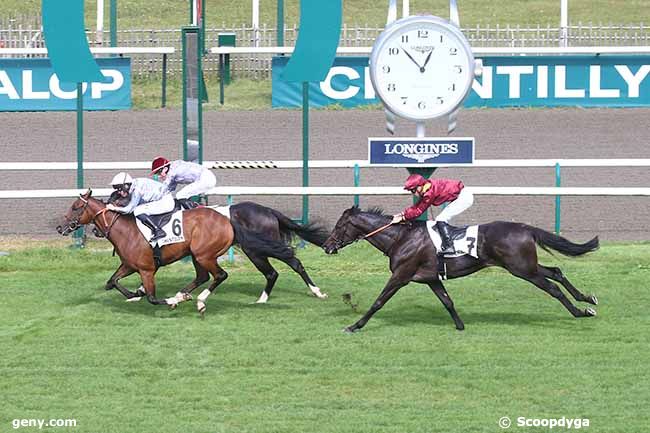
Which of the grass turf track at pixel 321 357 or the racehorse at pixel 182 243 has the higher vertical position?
the racehorse at pixel 182 243

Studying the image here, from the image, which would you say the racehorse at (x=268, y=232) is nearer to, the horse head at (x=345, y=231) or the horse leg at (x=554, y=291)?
the horse head at (x=345, y=231)

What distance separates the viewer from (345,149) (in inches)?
840

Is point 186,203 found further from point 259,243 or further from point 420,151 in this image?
point 420,151

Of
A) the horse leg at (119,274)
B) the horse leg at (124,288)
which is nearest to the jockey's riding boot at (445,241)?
the horse leg at (119,274)

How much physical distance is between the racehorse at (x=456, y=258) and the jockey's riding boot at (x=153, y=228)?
66.1 inches

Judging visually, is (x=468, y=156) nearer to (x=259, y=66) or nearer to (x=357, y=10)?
(x=259, y=66)

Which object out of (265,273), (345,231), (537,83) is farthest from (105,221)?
(537,83)

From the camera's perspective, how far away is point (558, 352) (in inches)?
429

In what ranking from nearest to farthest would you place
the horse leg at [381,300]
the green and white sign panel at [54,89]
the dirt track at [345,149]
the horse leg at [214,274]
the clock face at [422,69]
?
the horse leg at [381,300]
the horse leg at [214,274]
the clock face at [422,69]
the dirt track at [345,149]
the green and white sign panel at [54,89]

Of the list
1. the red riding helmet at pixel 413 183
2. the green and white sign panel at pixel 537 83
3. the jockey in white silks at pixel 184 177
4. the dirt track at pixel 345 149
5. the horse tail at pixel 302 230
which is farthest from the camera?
the green and white sign panel at pixel 537 83

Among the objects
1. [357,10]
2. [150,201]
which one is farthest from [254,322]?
[357,10]

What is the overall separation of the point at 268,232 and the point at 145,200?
124 cm

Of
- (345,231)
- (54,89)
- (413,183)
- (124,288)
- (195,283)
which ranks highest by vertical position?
(54,89)

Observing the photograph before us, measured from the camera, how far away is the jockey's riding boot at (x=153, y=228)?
12.6m
